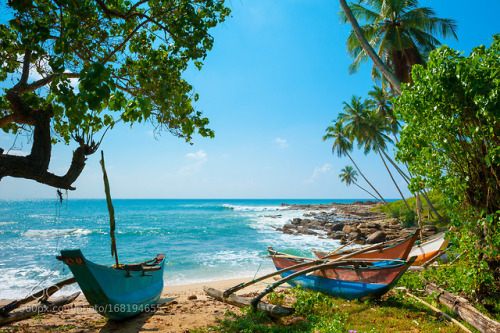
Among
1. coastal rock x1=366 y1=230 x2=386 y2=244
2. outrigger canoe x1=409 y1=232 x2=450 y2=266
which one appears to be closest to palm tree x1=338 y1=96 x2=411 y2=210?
coastal rock x1=366 y1=230 x2=386 y2=244

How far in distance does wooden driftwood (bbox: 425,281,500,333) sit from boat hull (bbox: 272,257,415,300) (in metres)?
0.74

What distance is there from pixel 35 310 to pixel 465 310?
9.58 m

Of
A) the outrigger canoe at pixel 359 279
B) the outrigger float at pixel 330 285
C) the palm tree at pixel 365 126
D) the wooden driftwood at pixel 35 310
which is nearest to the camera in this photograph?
the wooden driftwood at pixel 35 310

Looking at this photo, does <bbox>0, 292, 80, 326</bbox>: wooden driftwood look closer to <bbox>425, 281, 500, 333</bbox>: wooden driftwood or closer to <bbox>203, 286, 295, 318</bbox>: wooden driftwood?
<bbox>203, 286, 295, 318</bbox>: wooden driftwood

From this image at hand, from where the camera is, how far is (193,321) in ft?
19.6

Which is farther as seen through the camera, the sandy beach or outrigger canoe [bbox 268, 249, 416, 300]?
outrigger canoe [bbox 268, 249, 416, 300]

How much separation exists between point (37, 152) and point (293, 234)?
25.1 meters

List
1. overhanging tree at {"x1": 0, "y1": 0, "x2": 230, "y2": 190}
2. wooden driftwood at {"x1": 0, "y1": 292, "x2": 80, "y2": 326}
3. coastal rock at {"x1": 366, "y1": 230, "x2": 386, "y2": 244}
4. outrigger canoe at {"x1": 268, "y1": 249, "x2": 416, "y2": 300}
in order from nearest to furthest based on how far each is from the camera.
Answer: overhanging tree at {"x1": 0, "y1": 0, "x2": 230, "y2": 190} < wooden driftwood at {"x1": 0, "y1": 292, "x2": 80, "y2": 326} < outrigger canoe at {"x1": 268, "y1": 249, "x2": 416, "y2": 300} < coastal rock at {"x1": 366, "y1": 230, "x2": 386, "y2": 244}

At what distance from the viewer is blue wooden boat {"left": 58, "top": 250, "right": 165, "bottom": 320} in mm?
4980

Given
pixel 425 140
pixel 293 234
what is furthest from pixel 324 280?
pixel 293 234

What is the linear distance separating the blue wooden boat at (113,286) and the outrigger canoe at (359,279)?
4270mm

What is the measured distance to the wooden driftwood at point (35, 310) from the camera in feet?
19.0

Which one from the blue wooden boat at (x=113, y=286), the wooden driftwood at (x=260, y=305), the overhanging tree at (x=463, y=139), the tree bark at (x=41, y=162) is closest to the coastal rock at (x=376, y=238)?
the overhanging tree at (x=463, y=139)

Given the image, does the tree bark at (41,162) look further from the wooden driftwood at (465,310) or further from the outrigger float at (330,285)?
the wooden driftwood at (465,310)
